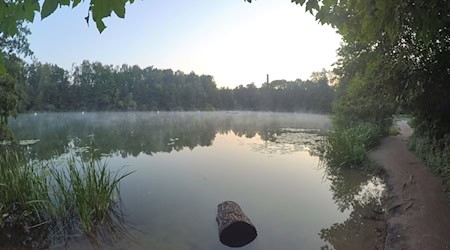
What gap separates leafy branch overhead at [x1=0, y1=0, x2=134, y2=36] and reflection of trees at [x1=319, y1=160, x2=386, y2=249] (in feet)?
17.0

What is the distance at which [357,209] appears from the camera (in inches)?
276

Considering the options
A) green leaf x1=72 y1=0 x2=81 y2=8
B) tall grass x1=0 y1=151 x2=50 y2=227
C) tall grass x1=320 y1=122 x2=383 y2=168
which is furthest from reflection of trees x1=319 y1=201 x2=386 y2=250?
tall grass x1=0 y1=151 x2=50 y2=227

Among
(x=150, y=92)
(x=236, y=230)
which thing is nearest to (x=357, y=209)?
(x=236, y=230)

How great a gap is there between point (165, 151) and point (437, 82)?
12.1 m

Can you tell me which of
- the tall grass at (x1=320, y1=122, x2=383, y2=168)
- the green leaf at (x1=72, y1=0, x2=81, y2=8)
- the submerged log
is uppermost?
the green leaf at (x1=72, y1=0, x2=81, y2=8)

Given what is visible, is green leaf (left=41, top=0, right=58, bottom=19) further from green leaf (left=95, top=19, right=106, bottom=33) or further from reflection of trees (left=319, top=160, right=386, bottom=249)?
reflection of trees (left=319, top=160, right=386, bottom=249)

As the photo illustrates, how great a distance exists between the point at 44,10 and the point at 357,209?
7.44 metres

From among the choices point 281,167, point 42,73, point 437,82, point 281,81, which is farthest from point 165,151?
point 281,81

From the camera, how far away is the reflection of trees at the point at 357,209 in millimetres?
5289

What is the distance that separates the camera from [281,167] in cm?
1155

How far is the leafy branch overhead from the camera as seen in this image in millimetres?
1349

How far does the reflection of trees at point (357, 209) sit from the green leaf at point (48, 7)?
5345 mm

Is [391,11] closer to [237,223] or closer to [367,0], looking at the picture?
[367,0]

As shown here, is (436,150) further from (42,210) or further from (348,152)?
(42,210)
